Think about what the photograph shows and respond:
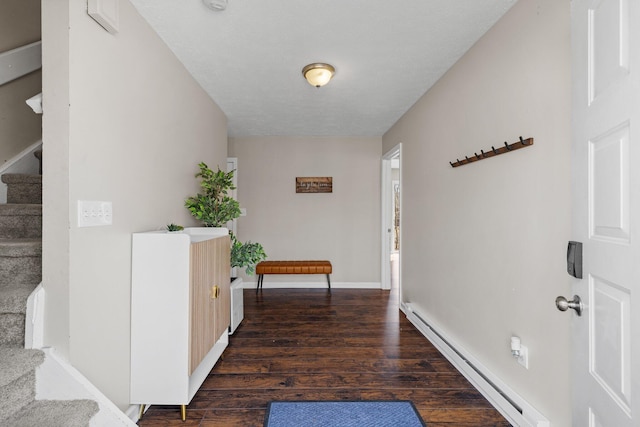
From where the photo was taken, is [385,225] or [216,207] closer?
[216,207]

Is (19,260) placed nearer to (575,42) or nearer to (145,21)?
(145,21)

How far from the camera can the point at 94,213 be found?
146 cm

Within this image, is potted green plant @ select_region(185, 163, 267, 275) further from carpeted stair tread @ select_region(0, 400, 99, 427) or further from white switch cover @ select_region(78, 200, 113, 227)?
carpeted stair tread @ select_region(0, 400, 99, 427)

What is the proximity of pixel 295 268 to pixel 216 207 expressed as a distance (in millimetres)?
1990

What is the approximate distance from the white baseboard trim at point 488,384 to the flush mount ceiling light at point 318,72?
7.76 ft

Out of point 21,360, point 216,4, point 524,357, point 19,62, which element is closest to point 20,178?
point 19,62

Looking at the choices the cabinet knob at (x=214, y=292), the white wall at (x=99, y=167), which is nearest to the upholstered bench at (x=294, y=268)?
the cabinet knob at (x=214, y=292)

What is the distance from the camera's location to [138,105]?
1854 millimetres

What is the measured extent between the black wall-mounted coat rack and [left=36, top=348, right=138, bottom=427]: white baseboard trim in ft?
7.89

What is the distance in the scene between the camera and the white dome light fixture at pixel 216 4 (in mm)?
1711

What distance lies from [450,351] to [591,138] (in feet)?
6.43

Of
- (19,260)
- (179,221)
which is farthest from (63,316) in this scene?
(179,221)

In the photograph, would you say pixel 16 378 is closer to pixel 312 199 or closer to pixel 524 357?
pixel 524 357

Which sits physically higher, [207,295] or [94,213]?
[94,213]
